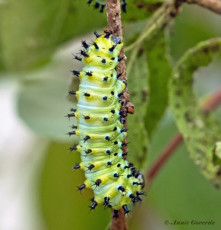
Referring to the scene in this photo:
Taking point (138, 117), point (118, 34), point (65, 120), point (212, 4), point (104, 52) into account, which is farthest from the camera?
point (65, 120)

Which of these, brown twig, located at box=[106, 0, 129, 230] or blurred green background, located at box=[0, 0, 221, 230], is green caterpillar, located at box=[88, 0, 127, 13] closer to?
blurred green background, located at box=[0, 0, 221, 230]

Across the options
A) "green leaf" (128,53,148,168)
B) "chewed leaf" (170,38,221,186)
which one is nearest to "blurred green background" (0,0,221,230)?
"green leaf" (128,53,148,168)

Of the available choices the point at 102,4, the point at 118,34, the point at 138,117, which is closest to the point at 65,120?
the point at 138,117

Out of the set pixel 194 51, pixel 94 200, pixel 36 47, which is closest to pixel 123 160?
pixel 94 200

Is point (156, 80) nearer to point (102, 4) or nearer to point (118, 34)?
point (102, 4)

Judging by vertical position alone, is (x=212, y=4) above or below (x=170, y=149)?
above

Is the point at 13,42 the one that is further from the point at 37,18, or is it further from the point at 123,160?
the point at 123,160

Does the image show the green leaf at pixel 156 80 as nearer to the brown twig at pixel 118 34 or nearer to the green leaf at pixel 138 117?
the green leaf at pixel 138 117
